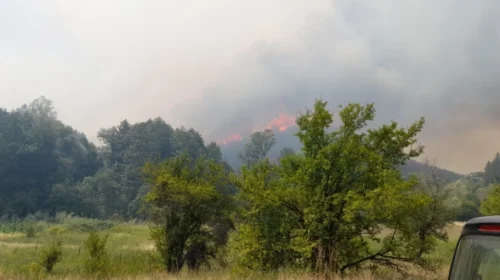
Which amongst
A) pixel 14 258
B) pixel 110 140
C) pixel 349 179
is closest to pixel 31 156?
pixel 110 140

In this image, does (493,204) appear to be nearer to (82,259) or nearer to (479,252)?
(82,259)

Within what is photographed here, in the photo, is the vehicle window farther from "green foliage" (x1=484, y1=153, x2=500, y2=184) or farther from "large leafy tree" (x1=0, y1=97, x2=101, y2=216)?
"green foliage" (x1=484, y1=153, x2=500, y2=184)

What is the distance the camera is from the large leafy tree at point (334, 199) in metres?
12.0

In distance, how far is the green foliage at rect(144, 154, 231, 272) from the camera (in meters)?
16.2

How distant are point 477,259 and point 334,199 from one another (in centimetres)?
942

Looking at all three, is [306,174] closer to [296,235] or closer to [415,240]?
[296,235]

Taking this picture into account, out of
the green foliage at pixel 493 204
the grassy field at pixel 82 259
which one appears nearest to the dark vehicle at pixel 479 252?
the grassy field at pixel 82 259

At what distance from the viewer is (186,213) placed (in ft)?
54.2

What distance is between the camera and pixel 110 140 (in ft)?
379

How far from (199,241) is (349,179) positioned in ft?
22.0

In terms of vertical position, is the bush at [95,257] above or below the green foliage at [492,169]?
below

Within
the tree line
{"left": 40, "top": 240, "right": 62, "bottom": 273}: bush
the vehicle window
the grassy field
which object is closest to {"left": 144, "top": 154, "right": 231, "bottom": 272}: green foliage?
the tree line

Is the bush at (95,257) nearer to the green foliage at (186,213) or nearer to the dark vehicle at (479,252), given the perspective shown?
the green foliage at (186,213)

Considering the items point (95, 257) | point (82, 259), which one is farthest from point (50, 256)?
point (95, 257)
